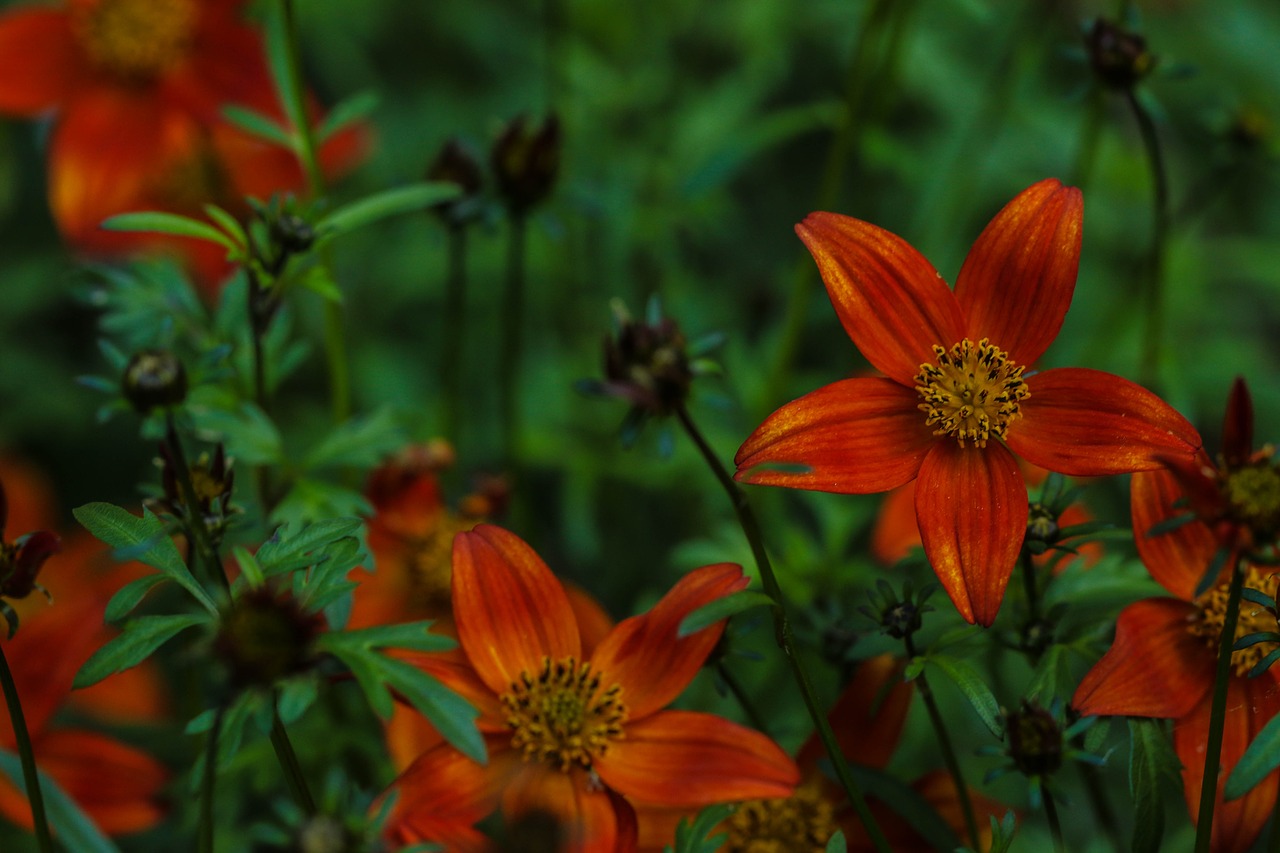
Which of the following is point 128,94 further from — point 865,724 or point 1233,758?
point 1233,758

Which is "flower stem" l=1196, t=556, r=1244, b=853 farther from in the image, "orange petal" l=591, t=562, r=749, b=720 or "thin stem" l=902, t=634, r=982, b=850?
"orange petal" l=591, t=562, r=749, b=720

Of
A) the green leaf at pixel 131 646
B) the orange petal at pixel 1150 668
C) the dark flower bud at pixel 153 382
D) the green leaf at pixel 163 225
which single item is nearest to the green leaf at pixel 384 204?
the green leaf at pixel 163 225

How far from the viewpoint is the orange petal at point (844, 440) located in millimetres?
710

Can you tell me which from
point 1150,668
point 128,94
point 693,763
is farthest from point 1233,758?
point 128,94

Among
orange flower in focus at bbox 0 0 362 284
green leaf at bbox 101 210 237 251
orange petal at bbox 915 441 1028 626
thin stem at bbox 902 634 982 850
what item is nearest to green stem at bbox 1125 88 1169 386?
orange petal at bbox 915 441 1028 626

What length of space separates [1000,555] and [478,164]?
619 mm

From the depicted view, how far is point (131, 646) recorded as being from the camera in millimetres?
664

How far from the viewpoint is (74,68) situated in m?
1.30

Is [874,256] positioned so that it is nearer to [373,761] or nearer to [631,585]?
[373,761]

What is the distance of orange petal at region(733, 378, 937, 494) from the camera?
710 millimetres

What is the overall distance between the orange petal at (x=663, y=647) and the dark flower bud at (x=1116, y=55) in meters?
0.53

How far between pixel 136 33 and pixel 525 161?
53 centimetres

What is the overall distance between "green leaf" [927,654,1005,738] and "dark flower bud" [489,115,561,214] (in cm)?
57

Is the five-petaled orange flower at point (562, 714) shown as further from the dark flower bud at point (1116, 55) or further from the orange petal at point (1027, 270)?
the dark flower bud at point (1116, 55)
